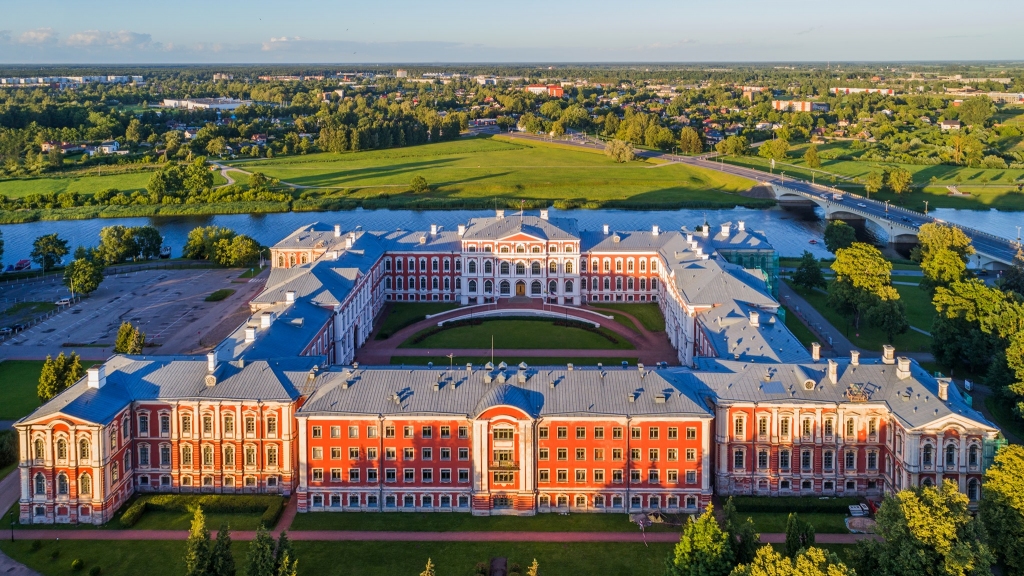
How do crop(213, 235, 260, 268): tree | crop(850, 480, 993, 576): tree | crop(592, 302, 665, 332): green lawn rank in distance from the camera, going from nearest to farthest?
1. crop(850, 480, 993, 576): tree
2. crop(592, 302, 665, 332): green lawn
3. crop(213, 235, 260, 268): tree

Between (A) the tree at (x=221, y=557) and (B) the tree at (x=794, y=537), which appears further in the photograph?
(B) the tree at (x=794, y=537)

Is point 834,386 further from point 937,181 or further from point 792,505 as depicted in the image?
point 937,181

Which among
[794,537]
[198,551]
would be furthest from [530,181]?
[198,551]

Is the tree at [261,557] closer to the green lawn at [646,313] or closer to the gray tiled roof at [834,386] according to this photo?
the gray tiled roof at [834,386]

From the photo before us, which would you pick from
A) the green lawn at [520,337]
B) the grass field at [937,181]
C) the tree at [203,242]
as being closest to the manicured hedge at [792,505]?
the green lawn at [520,337]

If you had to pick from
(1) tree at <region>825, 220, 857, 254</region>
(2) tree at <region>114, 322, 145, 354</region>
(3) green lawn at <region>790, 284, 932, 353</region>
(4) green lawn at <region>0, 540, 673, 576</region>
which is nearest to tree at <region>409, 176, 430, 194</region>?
(1) tree at <region>825, 220, 857, 254</region>

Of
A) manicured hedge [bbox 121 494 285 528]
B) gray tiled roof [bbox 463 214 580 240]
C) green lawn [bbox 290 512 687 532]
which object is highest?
gray tiled roof [bbox 463 214 580 240]

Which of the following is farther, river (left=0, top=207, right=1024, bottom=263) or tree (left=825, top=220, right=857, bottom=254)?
river (left=0, top=207, right=1024, bottom=263)

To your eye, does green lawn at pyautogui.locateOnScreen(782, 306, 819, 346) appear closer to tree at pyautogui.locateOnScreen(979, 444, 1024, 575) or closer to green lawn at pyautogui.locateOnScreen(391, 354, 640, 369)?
green lawn at pyautogui.locateOnScreen(391, 354, 640, 369)
